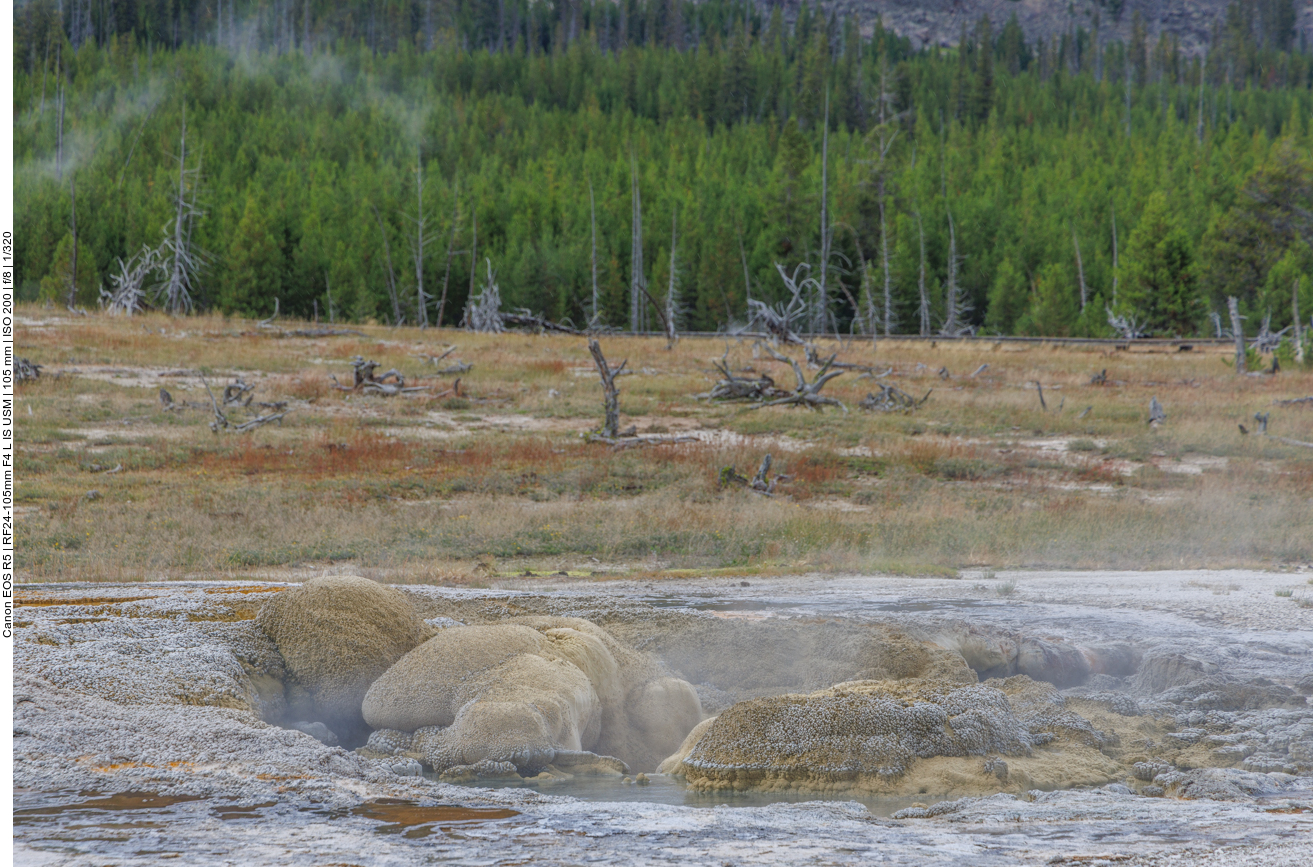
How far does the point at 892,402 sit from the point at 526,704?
22.3 meters

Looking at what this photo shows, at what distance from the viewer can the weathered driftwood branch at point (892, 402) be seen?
27.0m

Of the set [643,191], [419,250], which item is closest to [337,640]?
[419,250]

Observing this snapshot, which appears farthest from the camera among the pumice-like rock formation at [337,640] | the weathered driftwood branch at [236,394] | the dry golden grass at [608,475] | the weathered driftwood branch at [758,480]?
the weathered driftwood branch at [236,394]

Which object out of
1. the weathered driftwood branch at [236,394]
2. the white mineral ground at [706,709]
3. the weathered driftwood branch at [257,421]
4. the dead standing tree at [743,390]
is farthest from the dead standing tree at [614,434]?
the white mineral ground at [706,709]

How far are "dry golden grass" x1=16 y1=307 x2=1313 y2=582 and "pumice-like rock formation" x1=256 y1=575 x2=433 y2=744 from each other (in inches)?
144

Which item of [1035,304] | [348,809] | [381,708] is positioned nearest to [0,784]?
[348,809]

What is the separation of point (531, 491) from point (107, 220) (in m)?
52.9

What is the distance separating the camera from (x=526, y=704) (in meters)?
6.25

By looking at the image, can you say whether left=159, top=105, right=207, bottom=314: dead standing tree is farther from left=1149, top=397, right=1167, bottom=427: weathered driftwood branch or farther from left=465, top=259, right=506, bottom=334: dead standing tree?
left=1149, top=397, right=1167, bottom=427: weathered driftwood branch

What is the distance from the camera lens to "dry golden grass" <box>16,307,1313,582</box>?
13.5 m

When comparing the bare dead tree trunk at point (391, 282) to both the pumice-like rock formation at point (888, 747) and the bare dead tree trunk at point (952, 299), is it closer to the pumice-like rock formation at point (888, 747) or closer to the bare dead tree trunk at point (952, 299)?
the bare dead tree trunk at point (952, 299)

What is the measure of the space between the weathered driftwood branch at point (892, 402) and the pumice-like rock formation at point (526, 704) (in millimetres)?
20237

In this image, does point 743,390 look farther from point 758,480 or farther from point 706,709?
point 706,709

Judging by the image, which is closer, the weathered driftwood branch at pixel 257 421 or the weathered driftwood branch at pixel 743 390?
the weathered driftwood branch at pixel 257 421
